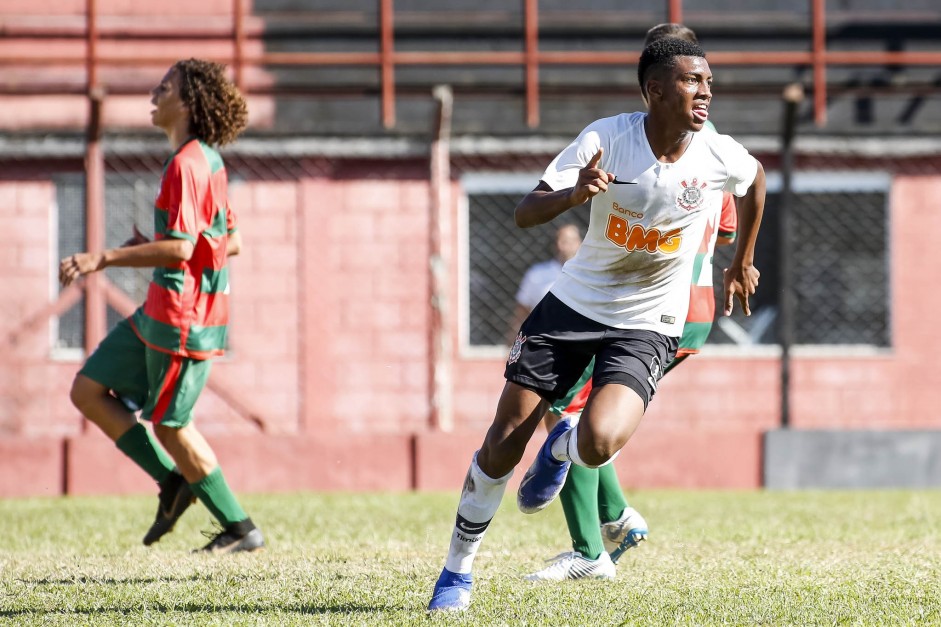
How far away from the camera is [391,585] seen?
5.12 m

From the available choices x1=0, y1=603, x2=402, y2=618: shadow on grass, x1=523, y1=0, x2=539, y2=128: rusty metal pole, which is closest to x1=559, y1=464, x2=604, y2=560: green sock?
x1=0, y1=603, x2=402, y2=618: shadow on grass

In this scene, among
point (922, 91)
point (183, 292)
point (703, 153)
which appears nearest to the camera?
point (703, 153)

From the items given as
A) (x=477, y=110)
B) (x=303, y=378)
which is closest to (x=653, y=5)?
(x=477, y=110)

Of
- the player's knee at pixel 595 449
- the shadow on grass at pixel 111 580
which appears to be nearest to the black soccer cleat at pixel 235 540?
the shadow on grass at pixel 111 580

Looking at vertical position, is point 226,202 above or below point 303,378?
above

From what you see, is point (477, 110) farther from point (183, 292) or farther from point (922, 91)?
point (183, 292)

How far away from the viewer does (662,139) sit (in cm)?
472

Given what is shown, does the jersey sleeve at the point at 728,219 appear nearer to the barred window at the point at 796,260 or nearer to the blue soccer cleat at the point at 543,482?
the blue soccer cleat at the point at 543,482

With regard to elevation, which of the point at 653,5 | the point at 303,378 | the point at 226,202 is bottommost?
the point at 303,378

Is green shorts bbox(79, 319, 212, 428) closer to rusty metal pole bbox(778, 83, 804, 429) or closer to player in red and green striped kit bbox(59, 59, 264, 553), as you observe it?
player in red and green striped kit bbox(59, 59, 264, 553)

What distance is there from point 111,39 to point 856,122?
7.53 meters

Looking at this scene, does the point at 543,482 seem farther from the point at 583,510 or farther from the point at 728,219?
the point at 728,219

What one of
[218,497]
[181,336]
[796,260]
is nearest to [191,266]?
[181,336]

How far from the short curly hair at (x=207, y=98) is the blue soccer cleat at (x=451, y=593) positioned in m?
2.53
